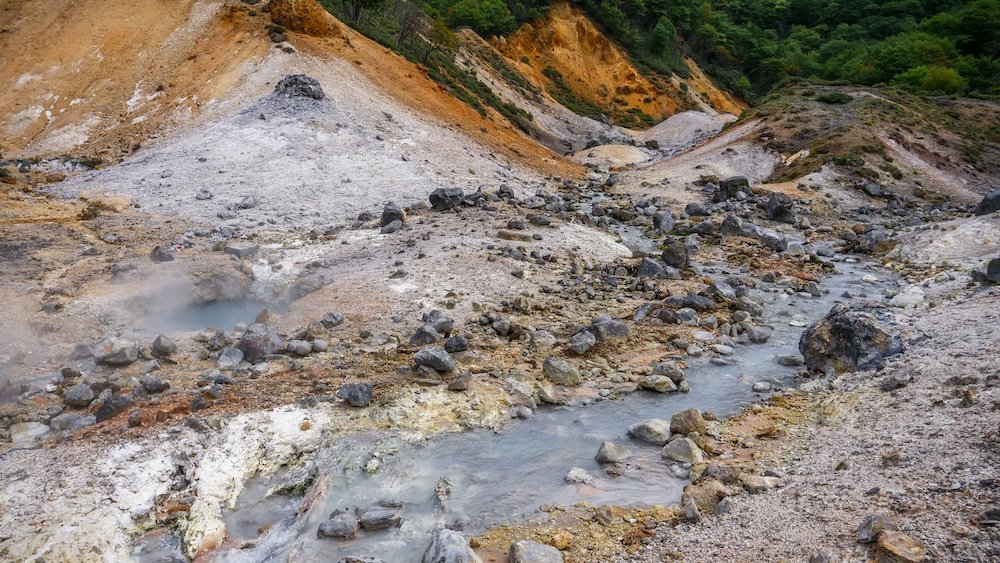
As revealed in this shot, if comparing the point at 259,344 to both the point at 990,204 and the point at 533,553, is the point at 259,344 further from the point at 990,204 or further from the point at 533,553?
the point at 990,204

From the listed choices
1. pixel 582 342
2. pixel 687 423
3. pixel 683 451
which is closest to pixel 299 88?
pixel 582 342

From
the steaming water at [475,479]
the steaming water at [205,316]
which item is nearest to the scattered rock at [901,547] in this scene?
the steaming water at [475,479]

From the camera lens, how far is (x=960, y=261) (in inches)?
542

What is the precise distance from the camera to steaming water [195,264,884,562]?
19.1 feet

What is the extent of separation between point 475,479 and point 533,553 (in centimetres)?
152

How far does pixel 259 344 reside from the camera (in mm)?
9258

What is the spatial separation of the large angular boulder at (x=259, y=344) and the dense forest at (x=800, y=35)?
3793 centimetres

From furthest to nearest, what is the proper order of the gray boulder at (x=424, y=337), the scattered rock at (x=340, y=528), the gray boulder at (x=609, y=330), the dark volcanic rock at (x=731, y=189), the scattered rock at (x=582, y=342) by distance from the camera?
1. the dark volcanic rock at (x=731, y=189)
2. the gray boulder at (x=609, y=330)
3. the gray boulder at (x=424, y=337)
4. the scattered rock at (x=582, y=342)
5. the scattered rock at (x=340, y=528)

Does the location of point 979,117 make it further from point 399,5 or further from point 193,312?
point 193,312

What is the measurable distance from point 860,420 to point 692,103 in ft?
176

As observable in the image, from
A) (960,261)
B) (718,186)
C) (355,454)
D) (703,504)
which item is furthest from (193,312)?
(718,186)

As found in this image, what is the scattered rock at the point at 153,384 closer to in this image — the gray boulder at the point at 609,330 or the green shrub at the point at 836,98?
the gray boulder at the point at 609,330

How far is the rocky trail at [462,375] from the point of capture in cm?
570

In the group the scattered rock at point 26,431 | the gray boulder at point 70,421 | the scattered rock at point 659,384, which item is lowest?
the scattered rock at point 26,431
